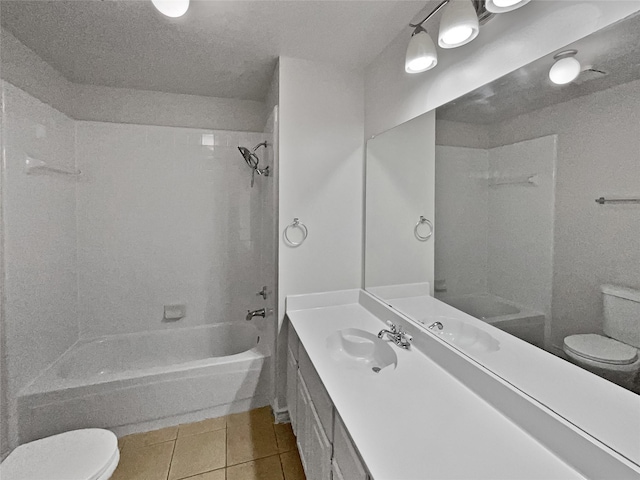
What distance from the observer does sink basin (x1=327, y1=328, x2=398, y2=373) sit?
56.2 inches

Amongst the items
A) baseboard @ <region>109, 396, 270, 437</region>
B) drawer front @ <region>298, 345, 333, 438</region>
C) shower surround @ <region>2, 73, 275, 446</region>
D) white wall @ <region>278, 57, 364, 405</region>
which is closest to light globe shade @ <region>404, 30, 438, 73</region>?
white wall @ <region>278, 57, 364, 405</region>

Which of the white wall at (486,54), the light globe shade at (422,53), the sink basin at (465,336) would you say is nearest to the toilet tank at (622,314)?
the sink basin at (465,336)

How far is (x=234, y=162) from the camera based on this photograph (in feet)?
8.52

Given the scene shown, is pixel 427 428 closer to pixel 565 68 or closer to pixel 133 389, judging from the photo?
pixel 565 68

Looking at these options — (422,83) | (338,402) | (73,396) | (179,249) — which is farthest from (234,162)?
(338,402)

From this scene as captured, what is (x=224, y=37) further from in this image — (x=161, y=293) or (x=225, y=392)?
(x=225, y=392)

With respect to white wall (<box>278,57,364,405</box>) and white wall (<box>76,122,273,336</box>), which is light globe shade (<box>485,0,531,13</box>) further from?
white wall (<box>76,122,273,336</box>)

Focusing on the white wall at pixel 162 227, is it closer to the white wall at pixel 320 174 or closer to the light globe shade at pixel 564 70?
the white wall at pixel 320 174

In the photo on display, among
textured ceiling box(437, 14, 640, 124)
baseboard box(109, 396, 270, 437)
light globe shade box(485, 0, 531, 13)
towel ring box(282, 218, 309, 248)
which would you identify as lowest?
baseboard box(109, 396, 270, 437)

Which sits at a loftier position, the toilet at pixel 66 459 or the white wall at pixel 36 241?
the white wall at pixel 36 241

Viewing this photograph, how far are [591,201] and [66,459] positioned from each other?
2.14m

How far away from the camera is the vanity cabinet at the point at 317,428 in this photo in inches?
35.1

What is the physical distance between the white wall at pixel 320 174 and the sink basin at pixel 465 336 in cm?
80

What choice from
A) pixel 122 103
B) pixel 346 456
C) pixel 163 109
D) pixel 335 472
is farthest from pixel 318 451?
pixel 122 103
